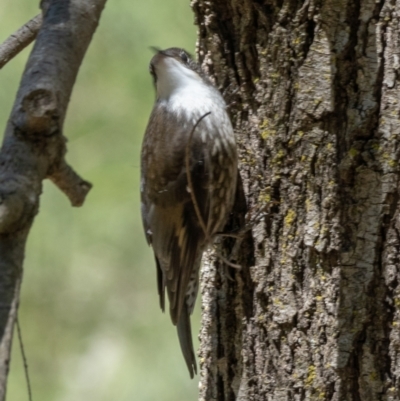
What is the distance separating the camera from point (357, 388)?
2295 millimetres

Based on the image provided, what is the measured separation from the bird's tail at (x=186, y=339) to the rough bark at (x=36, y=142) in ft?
4.50

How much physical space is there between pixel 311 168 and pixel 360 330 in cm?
51

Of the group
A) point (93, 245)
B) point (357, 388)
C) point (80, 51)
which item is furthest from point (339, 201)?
A: point (93, 245)

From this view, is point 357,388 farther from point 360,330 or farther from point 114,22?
point 114,22

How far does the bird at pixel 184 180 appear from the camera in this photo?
279cm

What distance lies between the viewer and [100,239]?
5008mm

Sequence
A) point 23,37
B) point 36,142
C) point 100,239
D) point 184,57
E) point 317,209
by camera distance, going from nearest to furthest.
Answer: point 36,142
point 317,209
point 23,37
point 184,57
point 100,239

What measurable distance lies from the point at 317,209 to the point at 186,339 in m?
0.80

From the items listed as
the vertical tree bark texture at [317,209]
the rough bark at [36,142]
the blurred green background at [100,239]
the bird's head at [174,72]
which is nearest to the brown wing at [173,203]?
the bird's head at [174,72]

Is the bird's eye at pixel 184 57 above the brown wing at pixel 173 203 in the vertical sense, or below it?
above

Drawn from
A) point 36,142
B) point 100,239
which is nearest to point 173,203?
point 36,142

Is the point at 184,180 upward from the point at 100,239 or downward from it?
downward

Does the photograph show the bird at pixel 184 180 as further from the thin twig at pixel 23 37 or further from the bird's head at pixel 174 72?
the thin twig at pixel 23 37

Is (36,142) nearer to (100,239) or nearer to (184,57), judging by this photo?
(184,57)
